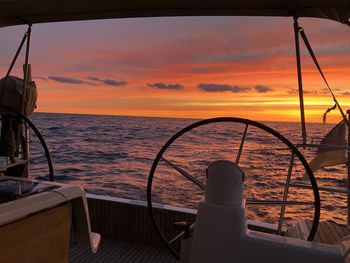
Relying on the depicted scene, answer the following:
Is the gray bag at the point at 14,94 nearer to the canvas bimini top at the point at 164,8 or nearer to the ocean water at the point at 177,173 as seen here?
the canvas bimini top at the point at 164,8

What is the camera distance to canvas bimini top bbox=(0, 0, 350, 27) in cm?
163

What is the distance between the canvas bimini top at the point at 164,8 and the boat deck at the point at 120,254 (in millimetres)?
1470

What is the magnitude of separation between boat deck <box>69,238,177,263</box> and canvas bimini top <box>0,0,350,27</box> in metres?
1.47

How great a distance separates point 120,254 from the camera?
7.97ft

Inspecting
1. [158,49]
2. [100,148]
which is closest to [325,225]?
[158,49]

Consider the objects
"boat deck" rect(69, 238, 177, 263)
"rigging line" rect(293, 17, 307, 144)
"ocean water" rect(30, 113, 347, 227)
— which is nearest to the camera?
"rigging line" rect(293, 17, 307, 144)

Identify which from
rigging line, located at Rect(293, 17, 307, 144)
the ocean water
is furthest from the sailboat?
the ocean water

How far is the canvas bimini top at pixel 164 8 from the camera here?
5.34 feet

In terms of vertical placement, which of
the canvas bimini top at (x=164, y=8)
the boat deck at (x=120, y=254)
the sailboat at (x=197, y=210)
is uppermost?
the canvas bimini top at (x=164, y=8)

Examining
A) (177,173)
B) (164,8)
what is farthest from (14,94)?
(177,173)

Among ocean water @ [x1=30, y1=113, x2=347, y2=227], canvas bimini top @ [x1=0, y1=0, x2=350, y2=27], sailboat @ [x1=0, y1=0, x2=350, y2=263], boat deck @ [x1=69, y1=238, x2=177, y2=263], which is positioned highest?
canvas bimini top @ [x1=0, y1=0, x2=350, y2=27]

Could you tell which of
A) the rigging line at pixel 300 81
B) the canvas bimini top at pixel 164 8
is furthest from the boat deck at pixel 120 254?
the canvas bimini top at pixel 164 8

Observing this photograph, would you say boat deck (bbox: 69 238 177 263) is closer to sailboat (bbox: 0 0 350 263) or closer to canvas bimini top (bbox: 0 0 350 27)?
sailboat (bbox: 0 0 350 263)

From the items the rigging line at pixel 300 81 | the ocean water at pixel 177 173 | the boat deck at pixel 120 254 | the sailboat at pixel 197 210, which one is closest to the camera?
the sailboat at pixel 197 210
